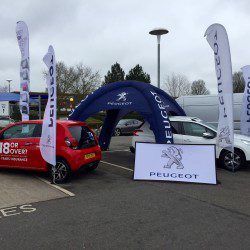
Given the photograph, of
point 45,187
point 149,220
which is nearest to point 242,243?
point 149,220

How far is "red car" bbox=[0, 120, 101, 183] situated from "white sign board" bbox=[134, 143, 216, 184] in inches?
51.7

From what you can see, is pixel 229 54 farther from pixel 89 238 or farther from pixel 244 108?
pixel 89 238

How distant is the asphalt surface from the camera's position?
4.39 meters

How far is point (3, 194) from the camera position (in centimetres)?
683

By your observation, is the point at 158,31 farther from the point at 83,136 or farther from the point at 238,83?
the point at 238,83

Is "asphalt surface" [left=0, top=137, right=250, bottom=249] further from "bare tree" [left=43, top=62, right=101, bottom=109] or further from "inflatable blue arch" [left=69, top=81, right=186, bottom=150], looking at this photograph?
"bare tree" [left=43, top=62, right=101, bottom=109]

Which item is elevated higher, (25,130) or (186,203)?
(25,130)

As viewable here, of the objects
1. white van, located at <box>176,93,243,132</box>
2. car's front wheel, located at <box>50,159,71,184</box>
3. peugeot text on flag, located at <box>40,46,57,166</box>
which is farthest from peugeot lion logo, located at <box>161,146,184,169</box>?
white van, located at <box>176,93,243,132</box>

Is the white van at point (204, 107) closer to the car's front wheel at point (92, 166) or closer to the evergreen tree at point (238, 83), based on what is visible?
the car's front wheel at point (92, 166)

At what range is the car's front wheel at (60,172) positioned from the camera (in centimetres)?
785

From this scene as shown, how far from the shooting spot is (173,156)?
27.3ft

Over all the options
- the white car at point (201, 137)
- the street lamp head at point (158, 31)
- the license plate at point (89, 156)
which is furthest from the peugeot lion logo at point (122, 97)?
the street lamp head at point (158, 31)

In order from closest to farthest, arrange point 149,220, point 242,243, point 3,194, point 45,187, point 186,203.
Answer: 1. point 242,243
2. point 149,220
3. point 186,203
4. point 3,194
5. point 45,187

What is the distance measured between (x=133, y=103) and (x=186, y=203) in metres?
5.12
